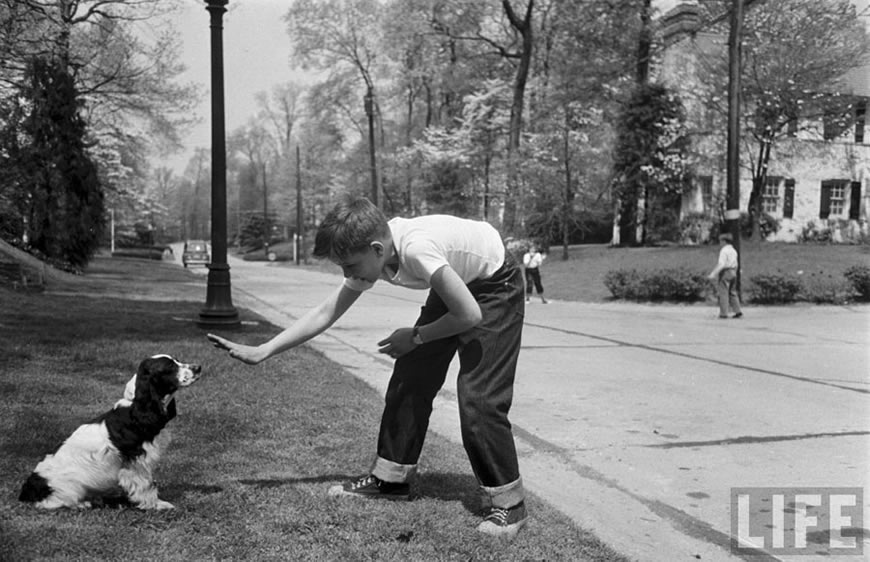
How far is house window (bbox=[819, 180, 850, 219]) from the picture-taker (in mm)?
37000

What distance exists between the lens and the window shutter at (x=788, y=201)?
3650 cm

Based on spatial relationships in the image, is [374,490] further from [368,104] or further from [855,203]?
[368,104]

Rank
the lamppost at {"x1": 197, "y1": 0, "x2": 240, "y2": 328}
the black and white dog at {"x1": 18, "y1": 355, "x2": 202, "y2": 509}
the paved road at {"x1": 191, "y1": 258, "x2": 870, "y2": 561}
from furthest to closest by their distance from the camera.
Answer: the lamppost at {"x1": 197, "y1": 0, "x2": 240, "y2": 328} < the paved road at {"x1": 191, "y1": 258, "x2": 870, "y2": 561} < the black and white dog at {"x1": 18, "y1": 355, "x2": 202, "y2": 509}

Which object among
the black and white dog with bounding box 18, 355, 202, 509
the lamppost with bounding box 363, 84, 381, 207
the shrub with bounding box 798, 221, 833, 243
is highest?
the lamppost with bounding box 363, 84, 381, 207

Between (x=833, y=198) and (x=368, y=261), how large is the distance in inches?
1573

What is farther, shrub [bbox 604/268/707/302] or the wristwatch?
shrub [bbox 604/268/707/302]

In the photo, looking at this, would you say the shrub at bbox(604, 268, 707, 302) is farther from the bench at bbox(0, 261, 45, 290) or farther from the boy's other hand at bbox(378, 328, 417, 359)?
the boy's other hand at bbox(378, 328, 417, 359)

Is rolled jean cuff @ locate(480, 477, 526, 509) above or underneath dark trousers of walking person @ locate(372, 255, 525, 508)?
underneath

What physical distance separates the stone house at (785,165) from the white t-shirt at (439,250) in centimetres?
2957

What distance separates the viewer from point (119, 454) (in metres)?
3.34

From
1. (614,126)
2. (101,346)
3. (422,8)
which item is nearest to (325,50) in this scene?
(422,8)

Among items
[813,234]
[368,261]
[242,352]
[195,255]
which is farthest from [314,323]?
[195,255]

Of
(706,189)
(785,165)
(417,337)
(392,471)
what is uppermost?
(785,165)

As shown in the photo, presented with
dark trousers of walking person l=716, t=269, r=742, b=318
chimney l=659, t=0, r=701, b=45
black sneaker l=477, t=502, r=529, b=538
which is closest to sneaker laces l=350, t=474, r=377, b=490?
black sneaker l=477, t=502, r=529, b=538
